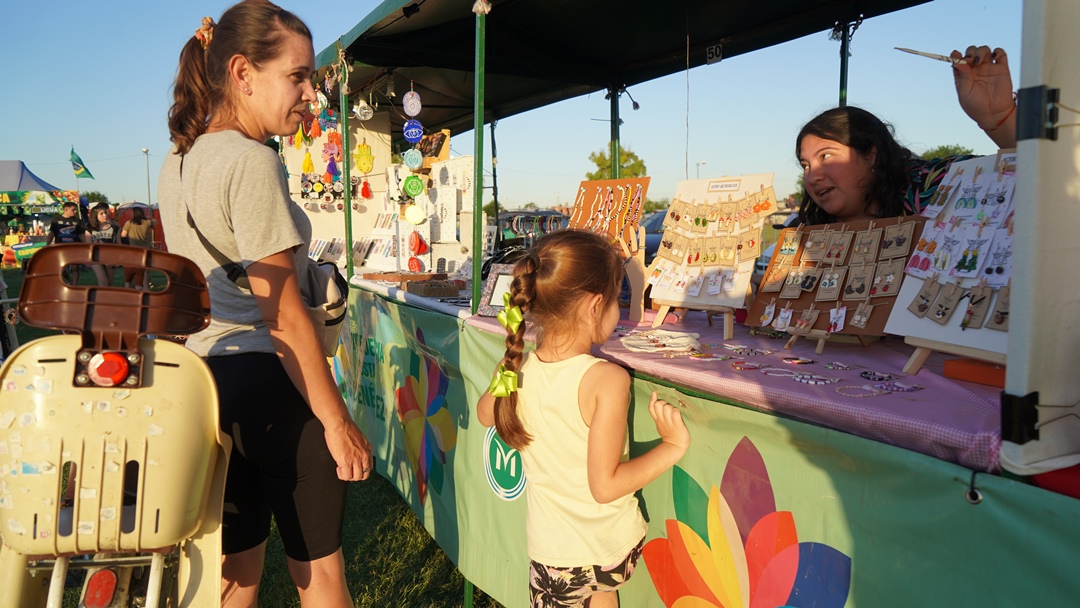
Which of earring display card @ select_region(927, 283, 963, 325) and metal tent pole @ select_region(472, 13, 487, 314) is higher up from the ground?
metal tent pole @ select_region(472, 13, 487, 314)

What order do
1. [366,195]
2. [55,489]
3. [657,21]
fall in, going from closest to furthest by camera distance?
[55,489] → [657,21] → [366,195]

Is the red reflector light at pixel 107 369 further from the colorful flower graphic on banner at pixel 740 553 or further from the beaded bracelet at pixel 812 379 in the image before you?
the beaded bracelet at pixel 812 379

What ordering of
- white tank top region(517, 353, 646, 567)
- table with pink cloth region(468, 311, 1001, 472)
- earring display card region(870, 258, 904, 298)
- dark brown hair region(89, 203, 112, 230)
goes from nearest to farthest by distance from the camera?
table with pink cloth region(468, 311, 1001, 472) < white tank top region(517, 353, 646, 567) < earring display card region(870, 258, 904, 298) < dark brown hair region(89, 203, 112, 230)

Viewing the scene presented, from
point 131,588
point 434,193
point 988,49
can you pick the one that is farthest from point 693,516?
point 434,193

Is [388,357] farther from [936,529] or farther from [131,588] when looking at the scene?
[936,529]

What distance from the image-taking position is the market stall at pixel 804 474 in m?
0.97

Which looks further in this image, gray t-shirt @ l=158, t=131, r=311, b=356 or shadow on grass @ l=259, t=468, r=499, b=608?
shadow on grass @ l=259, t=468, r=499, b=608

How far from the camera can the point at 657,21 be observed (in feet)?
13.2

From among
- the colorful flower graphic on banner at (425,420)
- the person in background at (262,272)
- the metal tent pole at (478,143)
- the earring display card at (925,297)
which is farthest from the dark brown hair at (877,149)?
the colorful flower graphic on banner at (425,420)

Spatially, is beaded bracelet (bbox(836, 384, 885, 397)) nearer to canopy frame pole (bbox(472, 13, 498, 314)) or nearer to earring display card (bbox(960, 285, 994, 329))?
earring display card (bbox(960, 285, 994, 329))

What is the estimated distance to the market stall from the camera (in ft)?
3.17

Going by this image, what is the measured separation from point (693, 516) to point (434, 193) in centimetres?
424

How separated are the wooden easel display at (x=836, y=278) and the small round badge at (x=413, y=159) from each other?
3866 millimetres

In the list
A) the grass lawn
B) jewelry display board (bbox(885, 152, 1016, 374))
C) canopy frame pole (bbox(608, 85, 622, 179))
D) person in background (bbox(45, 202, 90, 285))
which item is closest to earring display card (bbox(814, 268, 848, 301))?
jewelry display board (bbox(885, 152, 1016, 374))
